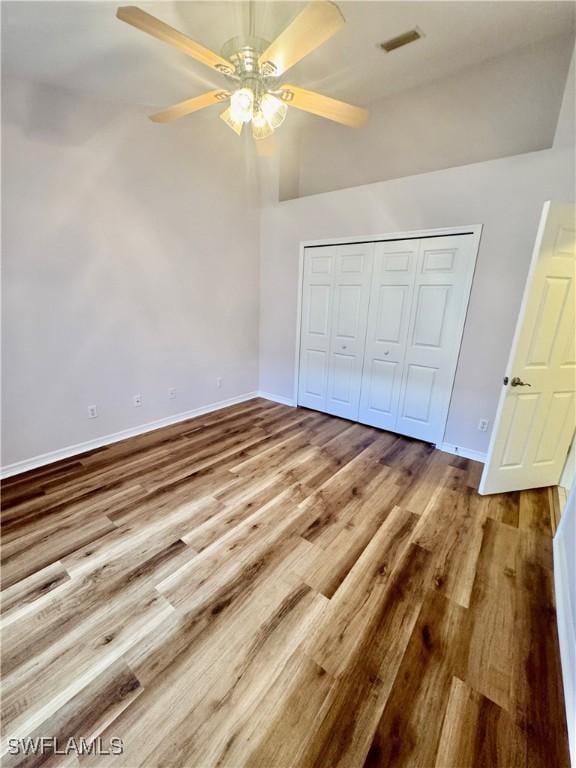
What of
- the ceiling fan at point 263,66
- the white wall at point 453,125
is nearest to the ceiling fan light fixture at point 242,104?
the ceiling fan at point 263,66

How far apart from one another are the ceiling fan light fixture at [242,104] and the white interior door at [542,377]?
6.22 ft

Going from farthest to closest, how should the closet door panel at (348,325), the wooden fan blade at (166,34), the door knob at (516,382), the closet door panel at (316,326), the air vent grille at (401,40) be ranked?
1. the closet door panel at (316,326)
2. the closet door panel at (348,325)
3. the air vent grille at (401,40)
4. the door knob at (516,382)
5. the wooden fan blade at (166,34)

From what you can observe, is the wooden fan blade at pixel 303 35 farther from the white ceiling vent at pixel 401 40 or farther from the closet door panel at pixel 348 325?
the closet door panel at pixel 348 325

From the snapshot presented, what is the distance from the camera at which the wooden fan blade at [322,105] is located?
1688 millimetres

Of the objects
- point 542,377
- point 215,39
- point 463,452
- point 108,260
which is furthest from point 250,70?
point 463,452

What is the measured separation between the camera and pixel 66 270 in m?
2.59

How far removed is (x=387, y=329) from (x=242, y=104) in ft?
7.61

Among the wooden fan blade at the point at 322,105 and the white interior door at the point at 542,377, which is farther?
the white interior door at the point at 542,377

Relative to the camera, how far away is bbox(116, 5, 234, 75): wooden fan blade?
1.19m

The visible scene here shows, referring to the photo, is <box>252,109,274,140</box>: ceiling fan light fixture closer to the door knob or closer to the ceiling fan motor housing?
the ceiling fan motor housing

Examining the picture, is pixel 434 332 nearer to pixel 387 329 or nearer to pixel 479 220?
pixel 387 329

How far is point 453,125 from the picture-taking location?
2906mm

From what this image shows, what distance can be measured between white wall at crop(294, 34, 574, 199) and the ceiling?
0.15 metres

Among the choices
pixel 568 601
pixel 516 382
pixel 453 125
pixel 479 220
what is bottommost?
pixel 568 601
